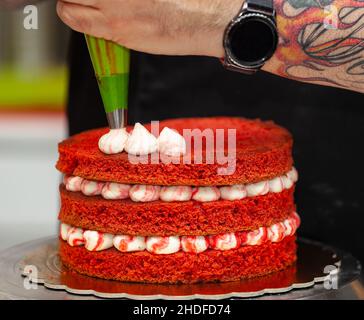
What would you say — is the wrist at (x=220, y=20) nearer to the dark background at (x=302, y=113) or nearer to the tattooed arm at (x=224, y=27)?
the tattooed arm at (x=224, y=27)

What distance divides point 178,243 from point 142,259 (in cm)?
7

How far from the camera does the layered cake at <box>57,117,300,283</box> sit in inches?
54.9

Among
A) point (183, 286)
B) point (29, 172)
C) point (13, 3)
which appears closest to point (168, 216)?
point (183, 286)

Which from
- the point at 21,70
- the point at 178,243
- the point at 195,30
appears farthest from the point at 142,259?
the point at 21,70

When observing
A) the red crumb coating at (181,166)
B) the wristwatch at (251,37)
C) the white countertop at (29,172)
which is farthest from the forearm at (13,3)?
the white countertop at (29,172)

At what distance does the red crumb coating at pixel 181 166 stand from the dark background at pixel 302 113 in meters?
0.41

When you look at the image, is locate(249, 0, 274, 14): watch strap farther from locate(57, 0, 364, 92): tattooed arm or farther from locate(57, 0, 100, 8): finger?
locate(57, 0, 100, 8): finger

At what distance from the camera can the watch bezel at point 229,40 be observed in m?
1.40

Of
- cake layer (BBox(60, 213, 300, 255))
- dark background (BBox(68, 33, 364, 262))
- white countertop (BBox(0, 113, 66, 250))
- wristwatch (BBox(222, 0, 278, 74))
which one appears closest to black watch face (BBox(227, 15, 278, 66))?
wristwatch (BBox(222, 0, 278, 74))

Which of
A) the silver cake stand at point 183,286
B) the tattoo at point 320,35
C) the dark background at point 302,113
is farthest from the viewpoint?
the dark background at point 302,113

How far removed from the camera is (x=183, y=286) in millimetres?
1405

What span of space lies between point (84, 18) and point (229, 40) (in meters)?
0.25

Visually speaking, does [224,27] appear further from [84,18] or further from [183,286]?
[183,286]
